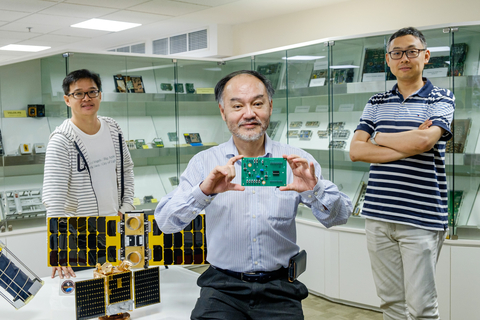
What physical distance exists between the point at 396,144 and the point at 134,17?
4.42m

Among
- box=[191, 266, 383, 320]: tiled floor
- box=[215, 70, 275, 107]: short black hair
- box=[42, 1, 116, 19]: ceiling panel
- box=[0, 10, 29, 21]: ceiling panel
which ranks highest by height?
box=[0, 10, 29, 21]: ceiling panel

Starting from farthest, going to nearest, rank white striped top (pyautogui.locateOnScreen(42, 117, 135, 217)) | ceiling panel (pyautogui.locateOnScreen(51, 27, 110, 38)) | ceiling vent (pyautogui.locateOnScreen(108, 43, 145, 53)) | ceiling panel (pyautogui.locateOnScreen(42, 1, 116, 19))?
1. ceiling vent (pyautogui.locateOnScreen(108, 43, 145, 53))
2. ceiling panel (pyautogui.locateOnScreen(51, 27, 110, 38))
3. ceiling panel (pyautogui.locateOnScreen(42, 1, 116, 19))
4. white striped top (pyautogui.locateOnScreen(42, 117, 135, 217))

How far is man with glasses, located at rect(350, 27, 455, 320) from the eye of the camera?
211cm

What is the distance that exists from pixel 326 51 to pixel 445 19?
1303mm

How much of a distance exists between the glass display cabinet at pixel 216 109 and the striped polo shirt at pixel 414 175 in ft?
3.29

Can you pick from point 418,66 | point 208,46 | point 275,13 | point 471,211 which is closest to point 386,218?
point 418,66

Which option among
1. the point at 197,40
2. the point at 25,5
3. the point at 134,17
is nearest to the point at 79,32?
the point at 134,17

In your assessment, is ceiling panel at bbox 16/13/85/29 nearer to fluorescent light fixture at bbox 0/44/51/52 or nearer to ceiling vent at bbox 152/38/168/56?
ceiling vent at bbox 152/38/168/56

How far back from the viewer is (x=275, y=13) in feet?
18.1

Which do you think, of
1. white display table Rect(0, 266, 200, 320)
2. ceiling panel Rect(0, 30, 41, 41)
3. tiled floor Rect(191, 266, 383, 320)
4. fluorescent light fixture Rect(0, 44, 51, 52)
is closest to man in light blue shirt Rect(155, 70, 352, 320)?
white display table Rect(0, 266, 200, 320)

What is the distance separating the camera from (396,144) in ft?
7.09

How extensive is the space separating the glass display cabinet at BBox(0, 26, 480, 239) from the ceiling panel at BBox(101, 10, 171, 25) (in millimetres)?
1380

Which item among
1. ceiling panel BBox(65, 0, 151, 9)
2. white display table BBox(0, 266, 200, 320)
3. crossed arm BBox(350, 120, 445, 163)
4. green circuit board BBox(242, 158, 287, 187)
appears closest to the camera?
green circuit board BBox(242, 158, 287, 187)

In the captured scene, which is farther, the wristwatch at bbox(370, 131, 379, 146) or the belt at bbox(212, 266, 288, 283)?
the wristwatch at bbox(370, 131, 379, 146)
